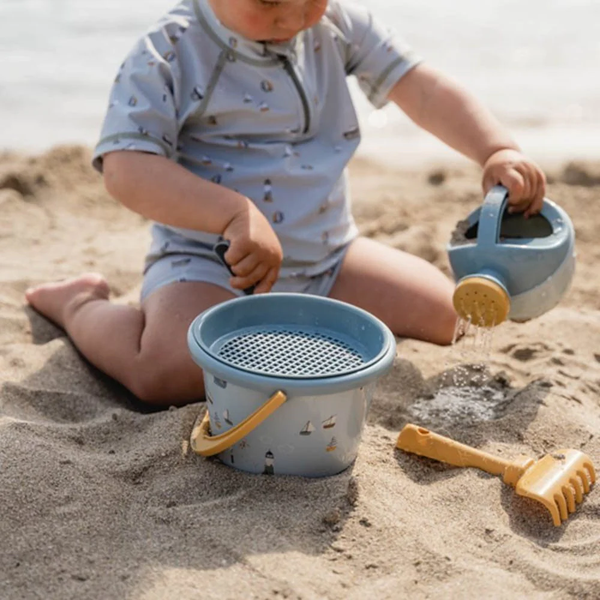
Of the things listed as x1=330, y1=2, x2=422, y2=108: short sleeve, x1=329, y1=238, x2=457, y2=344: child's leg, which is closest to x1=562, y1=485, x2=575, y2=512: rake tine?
x1=329, y1=238, x2=457, y2=344: child's leg

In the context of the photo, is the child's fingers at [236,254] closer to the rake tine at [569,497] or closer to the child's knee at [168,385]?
the child's knee at [168,385]

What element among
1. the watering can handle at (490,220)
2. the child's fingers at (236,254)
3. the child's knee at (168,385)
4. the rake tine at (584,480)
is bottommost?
the child's knee at (168,385)

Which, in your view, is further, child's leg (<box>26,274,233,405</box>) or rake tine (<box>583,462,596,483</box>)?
child's leg (<box>26,274,233,405</box>)

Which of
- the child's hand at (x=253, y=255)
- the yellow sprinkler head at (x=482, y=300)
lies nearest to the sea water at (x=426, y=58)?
the yellow sprinkler head at (x=482, y=300)

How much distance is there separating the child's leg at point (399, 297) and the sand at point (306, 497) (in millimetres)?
57

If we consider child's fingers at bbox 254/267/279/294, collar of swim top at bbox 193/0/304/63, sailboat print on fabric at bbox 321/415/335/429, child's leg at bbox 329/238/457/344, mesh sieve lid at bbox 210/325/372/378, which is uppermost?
collar of swim top at bbox 193/0/304/63

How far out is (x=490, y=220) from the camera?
183 cm

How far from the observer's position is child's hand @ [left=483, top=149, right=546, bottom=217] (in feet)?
6.27

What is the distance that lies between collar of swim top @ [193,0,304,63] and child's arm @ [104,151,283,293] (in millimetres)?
315

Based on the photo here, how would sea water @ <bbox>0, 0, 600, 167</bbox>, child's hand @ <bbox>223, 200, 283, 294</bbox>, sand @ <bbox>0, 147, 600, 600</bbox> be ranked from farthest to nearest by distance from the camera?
1. sea water @ <bbox>0, 0, 600, 167</bbox>
2. child's hand @ <bbox>223, 200, 283, 294</bbox>
3. sand @ <bbox>0, 147, 600, 600</bbox>

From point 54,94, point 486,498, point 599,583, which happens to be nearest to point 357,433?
point 486,498

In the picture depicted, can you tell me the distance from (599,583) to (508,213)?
3.01ft

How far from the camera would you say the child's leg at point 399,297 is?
214 cm

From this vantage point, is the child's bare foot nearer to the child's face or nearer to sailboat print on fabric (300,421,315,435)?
the child's face
